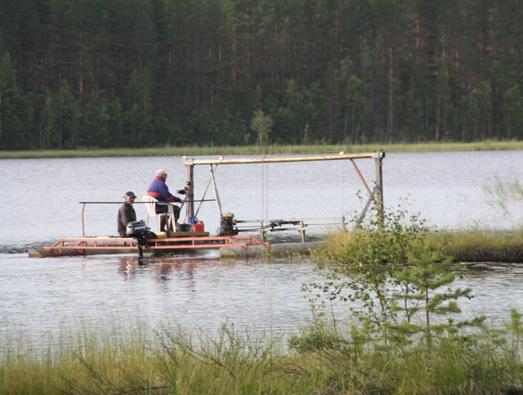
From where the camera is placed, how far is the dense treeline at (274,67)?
101m

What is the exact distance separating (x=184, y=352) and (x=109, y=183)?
4987 centimetres

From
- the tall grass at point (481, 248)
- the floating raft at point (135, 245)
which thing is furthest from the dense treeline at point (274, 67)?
the tall grass at point (481, 248)

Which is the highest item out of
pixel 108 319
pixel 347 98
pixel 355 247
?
pixel 347 98

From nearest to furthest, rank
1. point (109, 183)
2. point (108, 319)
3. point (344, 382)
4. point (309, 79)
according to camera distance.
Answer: point (344, 382) < point (108, 319) < point (109, 183) < point (309, 79)

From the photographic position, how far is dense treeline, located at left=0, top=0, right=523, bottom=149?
101438 millimetres

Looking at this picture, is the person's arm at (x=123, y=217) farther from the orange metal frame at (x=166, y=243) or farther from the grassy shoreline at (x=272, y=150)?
the grassy shoreline at (x=272, y=150)

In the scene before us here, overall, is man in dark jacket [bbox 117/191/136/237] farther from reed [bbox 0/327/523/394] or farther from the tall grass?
reed [bbox 0/327/523/394]

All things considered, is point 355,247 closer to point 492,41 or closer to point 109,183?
point 109,183

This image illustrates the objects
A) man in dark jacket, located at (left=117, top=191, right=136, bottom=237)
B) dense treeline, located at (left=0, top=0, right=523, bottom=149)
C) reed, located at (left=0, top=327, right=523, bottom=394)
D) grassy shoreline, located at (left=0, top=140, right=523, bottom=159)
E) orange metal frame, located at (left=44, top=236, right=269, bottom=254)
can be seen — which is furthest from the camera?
dense treeline, located at (left=0, top=0, right=523, bottom=149)

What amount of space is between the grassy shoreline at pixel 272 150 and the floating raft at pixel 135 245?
145 ft

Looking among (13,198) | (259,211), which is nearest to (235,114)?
(13,198)

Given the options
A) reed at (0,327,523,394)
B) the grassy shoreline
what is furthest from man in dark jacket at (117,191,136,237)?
the grassy shoreline

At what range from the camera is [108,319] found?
17922 mm

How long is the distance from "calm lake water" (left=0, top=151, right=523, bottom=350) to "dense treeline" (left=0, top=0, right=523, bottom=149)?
34389 mm
